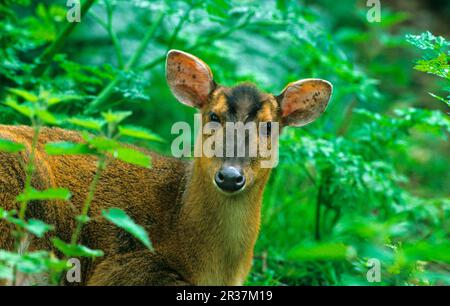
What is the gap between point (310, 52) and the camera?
788 cm

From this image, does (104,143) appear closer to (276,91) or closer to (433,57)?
(433,57)

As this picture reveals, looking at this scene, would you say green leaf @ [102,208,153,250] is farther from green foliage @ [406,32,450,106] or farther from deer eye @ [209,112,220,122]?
green foliage @ [406,32,450,106]

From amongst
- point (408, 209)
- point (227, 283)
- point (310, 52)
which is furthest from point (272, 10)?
point (227, 283)

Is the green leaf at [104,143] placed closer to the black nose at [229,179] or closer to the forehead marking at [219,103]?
the black nose at [229,179]

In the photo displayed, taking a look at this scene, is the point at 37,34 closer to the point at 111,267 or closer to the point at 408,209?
the point at 111,267

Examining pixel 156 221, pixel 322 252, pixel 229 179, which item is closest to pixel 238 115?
pixel 229 179

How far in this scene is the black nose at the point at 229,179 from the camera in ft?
16.6

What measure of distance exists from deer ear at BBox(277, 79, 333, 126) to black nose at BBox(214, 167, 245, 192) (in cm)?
98

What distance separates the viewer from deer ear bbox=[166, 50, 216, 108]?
578 centimetres

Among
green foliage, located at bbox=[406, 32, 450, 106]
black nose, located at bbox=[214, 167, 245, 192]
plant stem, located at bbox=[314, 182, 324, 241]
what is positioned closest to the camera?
green foliage, located at bbox=[406, 32, 450, 106]

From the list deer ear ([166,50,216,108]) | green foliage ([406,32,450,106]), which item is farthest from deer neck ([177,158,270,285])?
green foliage ([406,32,450,106])

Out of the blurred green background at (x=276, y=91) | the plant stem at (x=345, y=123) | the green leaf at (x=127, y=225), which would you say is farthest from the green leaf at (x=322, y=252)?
the plant stem at (x=345, y=123)

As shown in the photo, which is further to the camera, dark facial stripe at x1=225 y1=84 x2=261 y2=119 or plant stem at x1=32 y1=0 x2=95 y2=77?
plant stem at x1=32 y1=0 x2=95 y2=77

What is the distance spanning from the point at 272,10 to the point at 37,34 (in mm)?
2368
